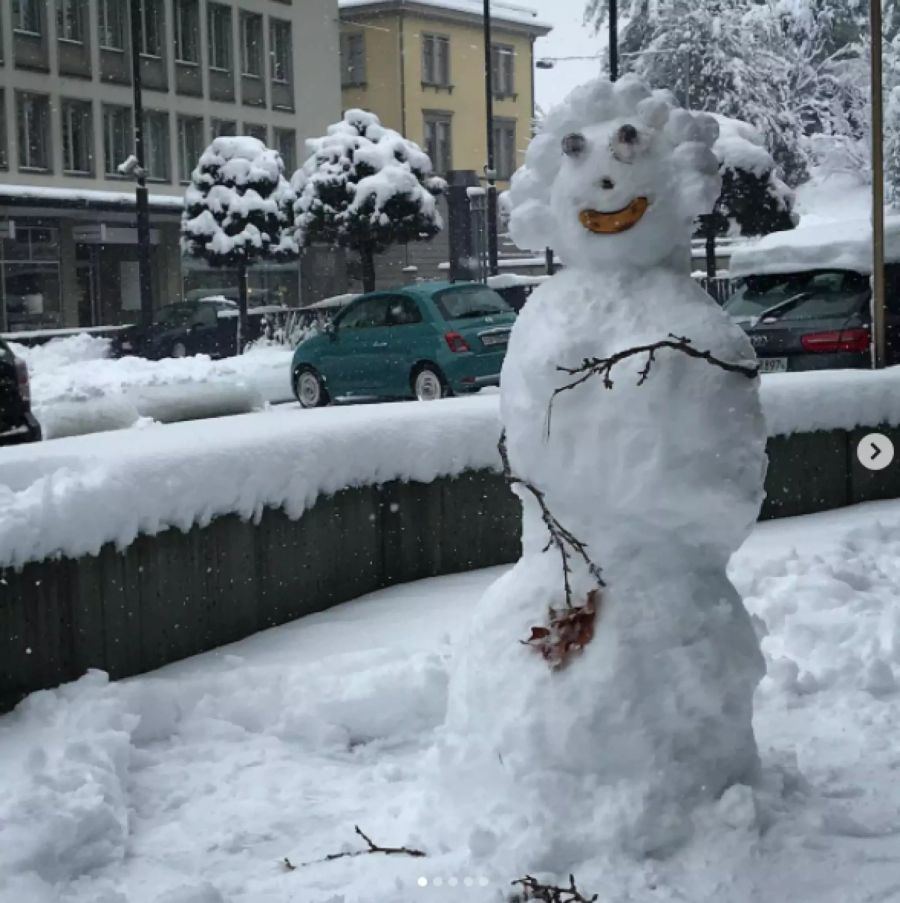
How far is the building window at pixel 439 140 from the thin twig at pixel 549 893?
177ft

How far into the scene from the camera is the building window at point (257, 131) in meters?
44.9

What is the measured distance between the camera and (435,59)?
56500 mm

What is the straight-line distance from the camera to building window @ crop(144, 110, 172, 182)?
41.1 meters

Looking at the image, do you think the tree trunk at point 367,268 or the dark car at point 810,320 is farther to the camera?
the tree trunk at point 367,268

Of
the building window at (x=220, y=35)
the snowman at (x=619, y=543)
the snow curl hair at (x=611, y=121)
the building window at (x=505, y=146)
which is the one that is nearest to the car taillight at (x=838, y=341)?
the snow curl hair at (x=611, y=121)

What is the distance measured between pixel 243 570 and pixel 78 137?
3442 cm

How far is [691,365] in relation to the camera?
13.6 feet

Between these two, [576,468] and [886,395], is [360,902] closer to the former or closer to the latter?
[576,468]

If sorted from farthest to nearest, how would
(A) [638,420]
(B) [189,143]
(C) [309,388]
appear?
(B) [189,143]
(C) [309,388]
(A) [638,420]

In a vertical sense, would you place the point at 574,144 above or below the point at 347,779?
above

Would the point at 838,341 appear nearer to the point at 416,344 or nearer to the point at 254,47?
the point at 416,344

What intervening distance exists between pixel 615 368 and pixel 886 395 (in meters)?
5.90

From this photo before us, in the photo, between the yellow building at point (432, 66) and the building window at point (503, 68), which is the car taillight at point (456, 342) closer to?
the yellow building at point (432, 66)

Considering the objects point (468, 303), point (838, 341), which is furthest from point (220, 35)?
point (838, 341)
